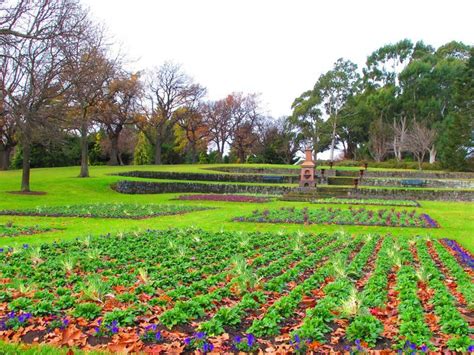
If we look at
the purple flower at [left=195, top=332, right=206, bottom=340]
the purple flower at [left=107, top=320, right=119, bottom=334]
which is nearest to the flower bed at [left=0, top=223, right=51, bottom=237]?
the purple flower at [left=107, top=320, right=119, bottom=334]

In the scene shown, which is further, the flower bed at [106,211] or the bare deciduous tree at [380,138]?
the bare deciduous tree at [380,138]

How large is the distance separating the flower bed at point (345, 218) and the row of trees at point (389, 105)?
33.6 m

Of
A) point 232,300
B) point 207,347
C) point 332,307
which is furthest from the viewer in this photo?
point 232,300

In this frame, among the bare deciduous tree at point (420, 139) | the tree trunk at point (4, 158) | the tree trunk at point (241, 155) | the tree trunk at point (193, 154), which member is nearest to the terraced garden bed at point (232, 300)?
the tree trunk at point (4, 158)

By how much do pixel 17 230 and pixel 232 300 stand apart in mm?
8998

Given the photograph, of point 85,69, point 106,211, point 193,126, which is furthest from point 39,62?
point 193,126

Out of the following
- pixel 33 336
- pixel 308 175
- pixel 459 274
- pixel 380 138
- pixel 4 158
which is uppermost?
pixel 380 138

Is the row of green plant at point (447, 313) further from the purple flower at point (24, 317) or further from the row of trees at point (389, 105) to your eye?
the row of trees at point (389, 105)

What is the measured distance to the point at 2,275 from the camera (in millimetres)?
6863

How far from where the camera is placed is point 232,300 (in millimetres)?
5750

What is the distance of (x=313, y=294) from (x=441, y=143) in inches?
1837

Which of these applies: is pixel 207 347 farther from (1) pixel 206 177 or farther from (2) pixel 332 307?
(1) pixel 206 177

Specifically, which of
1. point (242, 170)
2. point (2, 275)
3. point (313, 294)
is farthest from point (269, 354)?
point (242, 170)

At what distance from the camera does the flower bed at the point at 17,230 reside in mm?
11820
